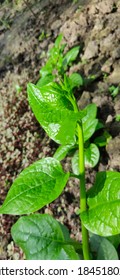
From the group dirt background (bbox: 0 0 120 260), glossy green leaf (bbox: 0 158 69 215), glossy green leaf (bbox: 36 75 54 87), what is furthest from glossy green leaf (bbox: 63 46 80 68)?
glossy green leaf (bbox: 0 158 69 215)

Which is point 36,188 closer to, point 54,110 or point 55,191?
point 55,191

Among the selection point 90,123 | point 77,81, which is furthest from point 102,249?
point 77,81

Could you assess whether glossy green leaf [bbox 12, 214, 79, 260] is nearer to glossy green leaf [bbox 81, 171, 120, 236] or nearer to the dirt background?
glossy green leaf [bbox 81, 171, 120, 236]

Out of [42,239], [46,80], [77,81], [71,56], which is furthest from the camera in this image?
[71,56]

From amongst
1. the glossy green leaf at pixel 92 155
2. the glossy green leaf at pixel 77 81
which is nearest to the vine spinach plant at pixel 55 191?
the glossy green leaf at pixel 92 155

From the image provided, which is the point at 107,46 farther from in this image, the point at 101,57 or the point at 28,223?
the point at 28,223

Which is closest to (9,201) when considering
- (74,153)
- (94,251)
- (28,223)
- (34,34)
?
(28,223)

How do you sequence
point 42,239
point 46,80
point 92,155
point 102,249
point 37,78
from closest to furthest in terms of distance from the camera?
point 42,239 < point 102,249 < point 92,155 < point 46,80 < point 37,78
